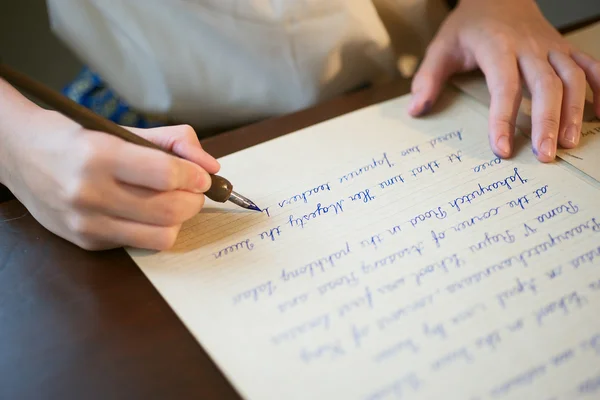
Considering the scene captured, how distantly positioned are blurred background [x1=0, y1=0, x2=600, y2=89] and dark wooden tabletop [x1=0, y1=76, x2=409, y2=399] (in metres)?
0.65

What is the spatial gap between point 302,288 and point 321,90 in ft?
0.97

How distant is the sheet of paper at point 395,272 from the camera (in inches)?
11.1

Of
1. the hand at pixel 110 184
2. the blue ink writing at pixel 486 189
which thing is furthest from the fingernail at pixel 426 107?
the hand at pixel 110 184

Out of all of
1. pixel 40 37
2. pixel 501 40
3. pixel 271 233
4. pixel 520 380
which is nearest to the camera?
pixel 520 380

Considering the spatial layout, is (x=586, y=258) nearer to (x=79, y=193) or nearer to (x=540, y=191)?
(x=540, y=191)

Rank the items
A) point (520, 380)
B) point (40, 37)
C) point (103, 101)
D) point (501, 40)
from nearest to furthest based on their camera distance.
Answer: point (520, 380) → point (501, 40) → point (103, 101) → point (40, 37)

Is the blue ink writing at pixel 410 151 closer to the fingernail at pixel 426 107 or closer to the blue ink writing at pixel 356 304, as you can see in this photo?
the fingernail at pixel 426 107

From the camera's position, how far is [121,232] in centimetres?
35

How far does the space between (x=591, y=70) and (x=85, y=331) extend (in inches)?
18.2

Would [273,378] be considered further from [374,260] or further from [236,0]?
[236,0]

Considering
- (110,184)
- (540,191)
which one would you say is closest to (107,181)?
(110,184)

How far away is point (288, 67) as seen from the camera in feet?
1.77

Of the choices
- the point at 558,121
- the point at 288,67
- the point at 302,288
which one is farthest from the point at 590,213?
the point at 288,67

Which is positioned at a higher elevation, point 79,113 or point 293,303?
point 79,113
